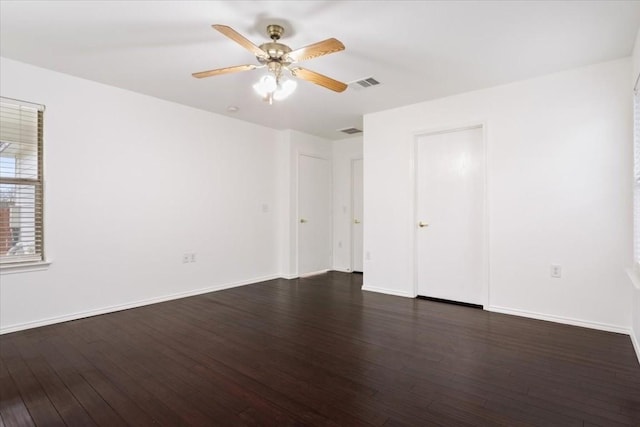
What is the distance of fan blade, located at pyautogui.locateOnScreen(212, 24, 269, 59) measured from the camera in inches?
78.2

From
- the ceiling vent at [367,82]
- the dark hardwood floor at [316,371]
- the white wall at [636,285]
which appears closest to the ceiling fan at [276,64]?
the ceiling vent at [367,82]

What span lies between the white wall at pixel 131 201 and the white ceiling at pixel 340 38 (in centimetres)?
38

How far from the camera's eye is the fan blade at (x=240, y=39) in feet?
6.52

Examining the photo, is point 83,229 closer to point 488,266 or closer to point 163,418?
point 163,418

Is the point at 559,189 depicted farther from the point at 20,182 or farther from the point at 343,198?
the point at 20,182

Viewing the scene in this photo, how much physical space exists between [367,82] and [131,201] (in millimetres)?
2946

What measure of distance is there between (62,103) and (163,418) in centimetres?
318

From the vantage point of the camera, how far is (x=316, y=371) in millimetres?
2318

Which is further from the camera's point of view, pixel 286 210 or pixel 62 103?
pixel 286 210

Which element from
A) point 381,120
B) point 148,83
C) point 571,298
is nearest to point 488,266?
point 571,298

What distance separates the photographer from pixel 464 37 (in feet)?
8.56

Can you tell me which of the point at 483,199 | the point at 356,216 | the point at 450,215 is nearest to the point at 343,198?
the point at 356,216

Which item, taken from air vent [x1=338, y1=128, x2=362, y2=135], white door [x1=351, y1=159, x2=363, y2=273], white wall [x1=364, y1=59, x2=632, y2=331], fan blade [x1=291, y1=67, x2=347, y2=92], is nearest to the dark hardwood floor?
white wall [x1=364, y1=59, x2=632, y2=331]

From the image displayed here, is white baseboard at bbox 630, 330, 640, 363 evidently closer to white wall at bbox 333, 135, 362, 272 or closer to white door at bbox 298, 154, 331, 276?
white wall at bbox 333, 135, 362, 272
